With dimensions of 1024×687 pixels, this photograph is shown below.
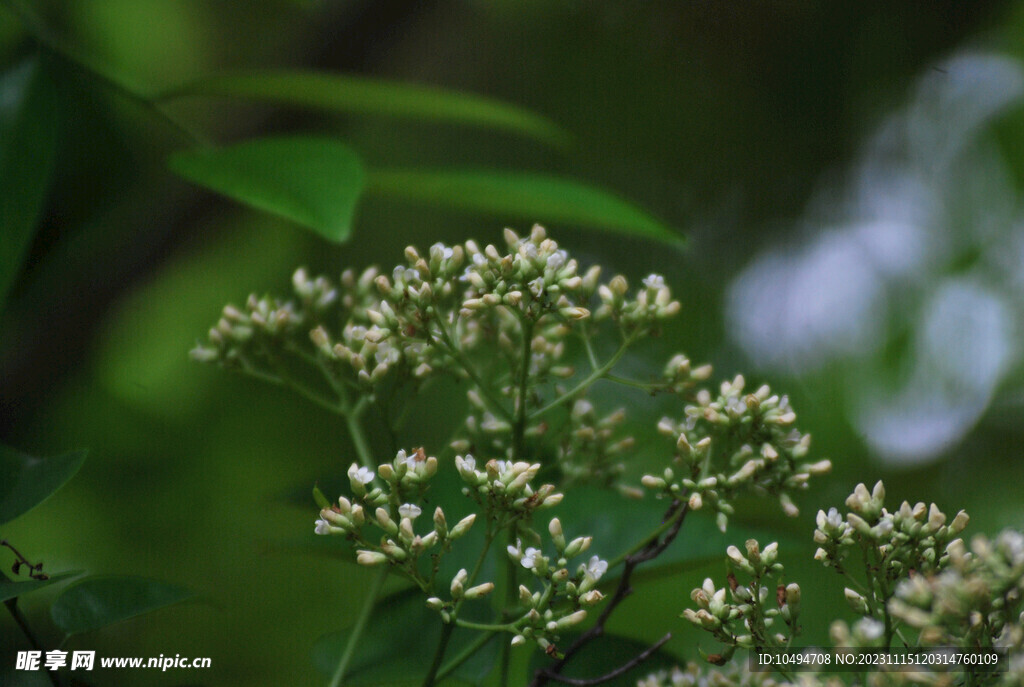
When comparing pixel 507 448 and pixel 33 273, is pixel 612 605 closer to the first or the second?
pixel 507 448

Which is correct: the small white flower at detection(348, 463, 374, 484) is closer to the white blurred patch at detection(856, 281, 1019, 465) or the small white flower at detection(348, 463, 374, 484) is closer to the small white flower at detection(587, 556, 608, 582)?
the small white flower at detection(587, 556, 608, 582)

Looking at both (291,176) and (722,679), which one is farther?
(291,176)

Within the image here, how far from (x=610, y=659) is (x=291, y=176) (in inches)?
23.8

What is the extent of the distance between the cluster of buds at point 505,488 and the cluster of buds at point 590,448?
181 millimetres

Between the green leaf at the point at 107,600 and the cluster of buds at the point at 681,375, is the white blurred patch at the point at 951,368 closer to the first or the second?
the cluster of buds at the point at 681,375

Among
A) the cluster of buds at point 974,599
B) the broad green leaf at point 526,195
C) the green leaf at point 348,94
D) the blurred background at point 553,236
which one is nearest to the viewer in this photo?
the cluster of buds at point 974,599

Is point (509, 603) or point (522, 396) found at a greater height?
point (522, 396)

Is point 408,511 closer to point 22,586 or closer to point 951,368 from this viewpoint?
point 22,586

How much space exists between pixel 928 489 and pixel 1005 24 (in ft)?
5.21

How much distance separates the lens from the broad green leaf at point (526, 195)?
3.32 ft

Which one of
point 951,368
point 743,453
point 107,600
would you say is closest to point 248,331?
point 107,600

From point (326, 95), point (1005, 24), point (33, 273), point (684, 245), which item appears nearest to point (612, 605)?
point (684, 245)

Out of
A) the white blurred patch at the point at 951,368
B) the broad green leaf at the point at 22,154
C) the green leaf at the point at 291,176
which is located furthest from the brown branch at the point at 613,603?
the white blurred patch at the point at 951,368

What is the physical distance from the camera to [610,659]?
789 millimetres
